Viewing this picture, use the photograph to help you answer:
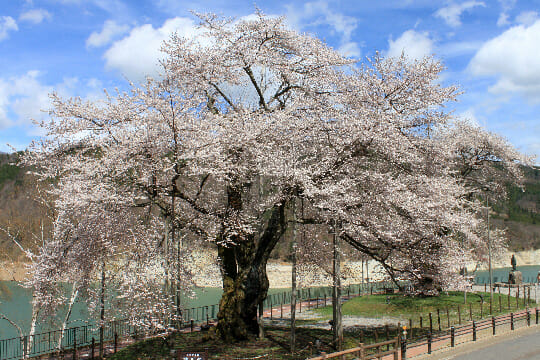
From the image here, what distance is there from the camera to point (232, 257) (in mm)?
18453

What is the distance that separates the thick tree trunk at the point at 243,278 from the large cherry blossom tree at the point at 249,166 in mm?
53

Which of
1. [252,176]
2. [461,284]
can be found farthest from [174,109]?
[461,284]

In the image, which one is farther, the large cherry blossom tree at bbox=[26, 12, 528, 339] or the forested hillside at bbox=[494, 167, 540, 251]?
the forested hillside at bbox=[494, 167, 540, 251]

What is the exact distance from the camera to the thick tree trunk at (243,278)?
17234mm

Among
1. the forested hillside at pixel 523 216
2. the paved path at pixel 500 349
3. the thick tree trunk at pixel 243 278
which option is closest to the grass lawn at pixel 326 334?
the thick tree trunk at pixel 243 278

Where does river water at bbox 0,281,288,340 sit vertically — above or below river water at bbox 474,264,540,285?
above

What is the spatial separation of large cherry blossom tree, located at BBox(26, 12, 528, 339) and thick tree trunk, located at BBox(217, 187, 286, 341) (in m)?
0.05

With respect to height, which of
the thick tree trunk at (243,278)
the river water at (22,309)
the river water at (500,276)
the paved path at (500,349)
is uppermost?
the thick tree trunk at (243,278)

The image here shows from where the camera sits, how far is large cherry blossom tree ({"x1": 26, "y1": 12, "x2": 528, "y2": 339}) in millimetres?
14234

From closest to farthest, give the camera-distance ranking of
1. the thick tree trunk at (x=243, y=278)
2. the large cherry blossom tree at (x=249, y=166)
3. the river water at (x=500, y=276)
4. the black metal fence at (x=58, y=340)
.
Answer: the large cherry blossom tree at (x=249, y=166) → the thick tree trunk at (x=243, y=278) → the black metal fence at (x=58, y=340) → the river water at (x=500, y=276)

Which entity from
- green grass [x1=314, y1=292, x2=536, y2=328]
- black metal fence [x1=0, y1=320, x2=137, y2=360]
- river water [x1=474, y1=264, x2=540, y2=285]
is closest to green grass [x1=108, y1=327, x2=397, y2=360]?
black metal fence [x1=0, y1=320, x2=137, y2=360]

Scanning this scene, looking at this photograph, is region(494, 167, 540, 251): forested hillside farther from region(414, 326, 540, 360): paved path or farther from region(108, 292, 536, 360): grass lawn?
region(414, 326, 540, 360): paved path

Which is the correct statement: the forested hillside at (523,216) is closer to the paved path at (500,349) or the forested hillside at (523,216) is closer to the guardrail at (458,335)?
the guardrail at (458,335)

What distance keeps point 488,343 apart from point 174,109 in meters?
15.9
